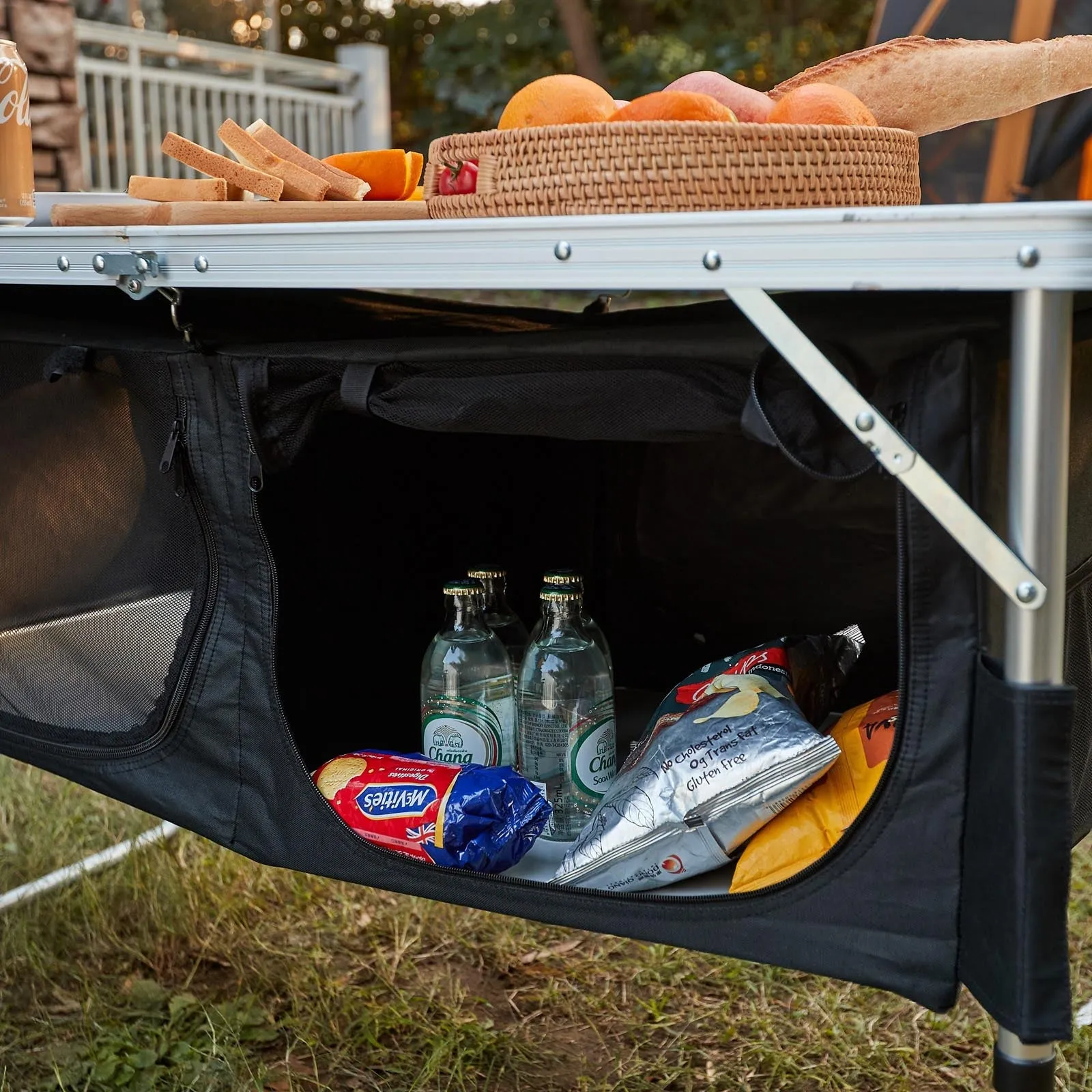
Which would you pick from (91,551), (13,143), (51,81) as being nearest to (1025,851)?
(91,551)

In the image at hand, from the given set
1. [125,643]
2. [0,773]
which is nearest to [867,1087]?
[125,643]

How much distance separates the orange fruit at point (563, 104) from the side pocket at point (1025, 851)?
515 millimetres

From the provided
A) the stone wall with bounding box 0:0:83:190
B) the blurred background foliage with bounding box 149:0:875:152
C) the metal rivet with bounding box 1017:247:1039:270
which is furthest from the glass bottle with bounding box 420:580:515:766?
the blurred background foliage with bounding box 149:0:875:152

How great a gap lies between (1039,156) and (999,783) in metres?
2.76

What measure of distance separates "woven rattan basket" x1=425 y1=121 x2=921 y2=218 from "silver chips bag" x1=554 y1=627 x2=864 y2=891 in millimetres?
450

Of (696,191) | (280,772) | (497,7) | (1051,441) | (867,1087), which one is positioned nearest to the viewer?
(1051,441)

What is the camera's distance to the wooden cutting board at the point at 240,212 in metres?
1.08

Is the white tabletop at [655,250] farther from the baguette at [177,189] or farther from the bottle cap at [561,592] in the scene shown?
the bottle cap at [561,592]

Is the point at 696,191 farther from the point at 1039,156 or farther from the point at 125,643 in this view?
the point at 1039,156

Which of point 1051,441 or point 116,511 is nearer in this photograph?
point 1051,441

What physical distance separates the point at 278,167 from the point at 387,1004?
1242 mm

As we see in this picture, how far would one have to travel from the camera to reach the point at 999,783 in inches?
32.8

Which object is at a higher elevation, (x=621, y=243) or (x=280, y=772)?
(x=621, y=243)

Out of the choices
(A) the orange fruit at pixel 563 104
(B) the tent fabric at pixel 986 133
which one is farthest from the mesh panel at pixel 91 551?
(B) the tent fabric at pixel 986 133
